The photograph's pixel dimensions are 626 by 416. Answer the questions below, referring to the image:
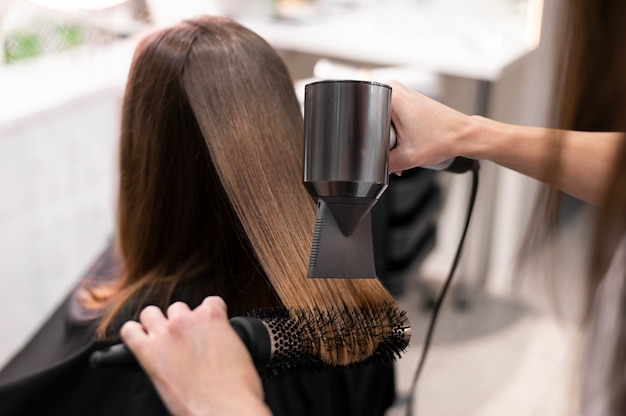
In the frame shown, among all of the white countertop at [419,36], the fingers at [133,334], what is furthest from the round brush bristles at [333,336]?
the white countertop at [419,36]

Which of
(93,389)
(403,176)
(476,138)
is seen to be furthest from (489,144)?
(403,176)

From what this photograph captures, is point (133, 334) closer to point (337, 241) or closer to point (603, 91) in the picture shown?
point (337, 241)

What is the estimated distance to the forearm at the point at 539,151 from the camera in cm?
85

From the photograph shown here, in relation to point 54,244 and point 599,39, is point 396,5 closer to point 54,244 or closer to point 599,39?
point 54,244

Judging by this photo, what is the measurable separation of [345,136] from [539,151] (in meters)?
Answer: 0.31

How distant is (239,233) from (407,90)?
25 centimetres

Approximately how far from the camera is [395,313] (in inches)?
30.8

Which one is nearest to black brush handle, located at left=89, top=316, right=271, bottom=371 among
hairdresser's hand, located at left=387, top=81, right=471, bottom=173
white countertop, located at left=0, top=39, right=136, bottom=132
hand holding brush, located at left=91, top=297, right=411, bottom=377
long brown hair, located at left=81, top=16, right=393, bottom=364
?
hand holding brush, located at left=91, top=297, right=411, bottom=377

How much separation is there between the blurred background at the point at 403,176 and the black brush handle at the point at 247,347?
2.72ft

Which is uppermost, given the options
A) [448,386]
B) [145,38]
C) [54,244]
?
[145,38]

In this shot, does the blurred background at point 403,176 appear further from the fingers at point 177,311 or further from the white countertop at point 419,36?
the fingers at point 177,311

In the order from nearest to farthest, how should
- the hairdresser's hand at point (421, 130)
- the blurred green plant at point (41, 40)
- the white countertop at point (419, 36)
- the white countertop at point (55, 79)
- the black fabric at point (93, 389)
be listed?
the hairdresser's hand at point (421, 130)
the black fabric at point (93, 389)
the white countertop at point (55, 79)
the blurred green plant at point (41, 40)
the white countertop at point (419, 36)

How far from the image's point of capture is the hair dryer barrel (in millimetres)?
654

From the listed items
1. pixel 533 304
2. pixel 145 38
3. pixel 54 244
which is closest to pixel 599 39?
pixel 145 38
